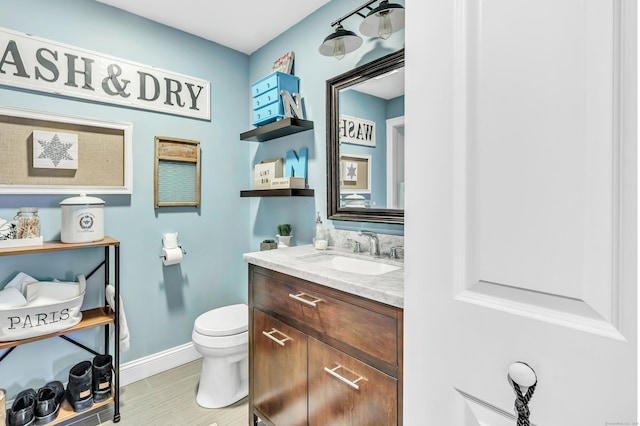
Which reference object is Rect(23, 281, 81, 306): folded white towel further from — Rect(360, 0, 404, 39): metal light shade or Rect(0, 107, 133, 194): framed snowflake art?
Rect(360, 0, 404, 39): metal light shade

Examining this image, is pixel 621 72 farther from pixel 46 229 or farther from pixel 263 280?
pixel 46 229

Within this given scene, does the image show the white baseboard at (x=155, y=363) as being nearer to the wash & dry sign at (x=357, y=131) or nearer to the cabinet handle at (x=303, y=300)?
the cabinet handle at (x=303, y=300)

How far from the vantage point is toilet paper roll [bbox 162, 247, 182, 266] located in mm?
2242

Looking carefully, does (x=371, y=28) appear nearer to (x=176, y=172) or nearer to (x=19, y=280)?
(x=176, y=172)

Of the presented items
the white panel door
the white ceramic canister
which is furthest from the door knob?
the white ceramic canister

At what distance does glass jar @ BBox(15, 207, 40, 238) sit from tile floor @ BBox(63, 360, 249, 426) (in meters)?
1.11

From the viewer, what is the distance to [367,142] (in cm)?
181

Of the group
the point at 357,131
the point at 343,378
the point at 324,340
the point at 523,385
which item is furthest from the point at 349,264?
the point at 523,385

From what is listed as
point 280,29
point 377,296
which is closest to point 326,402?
point 377,296

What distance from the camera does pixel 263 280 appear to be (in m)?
1.63

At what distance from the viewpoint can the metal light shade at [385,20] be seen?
1.54 metres

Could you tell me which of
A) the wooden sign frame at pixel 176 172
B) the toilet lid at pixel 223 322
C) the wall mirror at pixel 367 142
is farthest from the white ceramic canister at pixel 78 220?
the wall mirror at pixel 367 142

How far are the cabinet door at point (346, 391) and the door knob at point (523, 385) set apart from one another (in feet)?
1.73

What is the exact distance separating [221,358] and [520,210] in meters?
1.90
